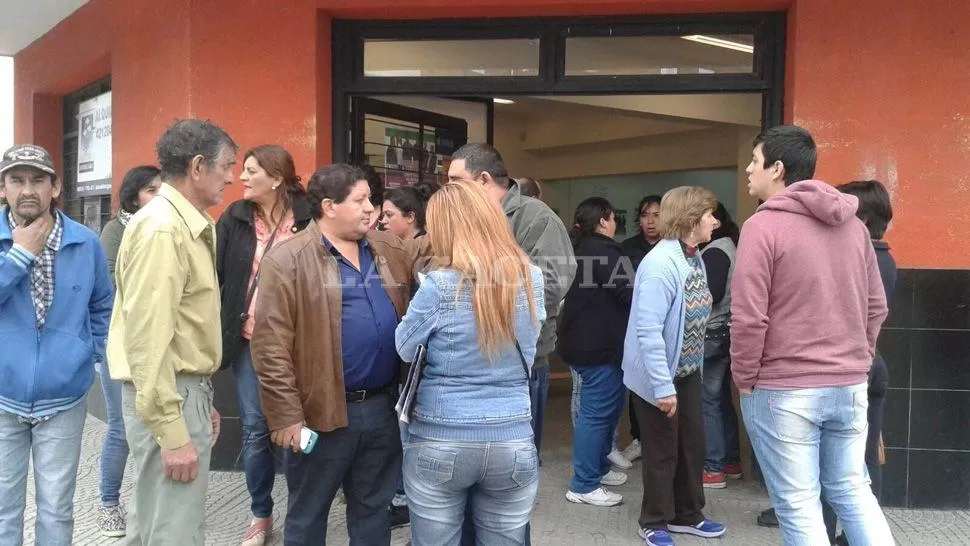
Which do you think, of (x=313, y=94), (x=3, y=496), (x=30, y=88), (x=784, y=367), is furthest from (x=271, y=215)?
(x=30, y=88)

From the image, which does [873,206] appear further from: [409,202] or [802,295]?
[409,202]

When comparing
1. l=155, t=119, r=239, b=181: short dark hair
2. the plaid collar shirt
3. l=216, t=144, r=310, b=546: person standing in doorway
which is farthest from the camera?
l=216, t=144, r=310, b=546: person standing in doorway

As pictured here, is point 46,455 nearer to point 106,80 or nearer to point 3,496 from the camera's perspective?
point 3,496

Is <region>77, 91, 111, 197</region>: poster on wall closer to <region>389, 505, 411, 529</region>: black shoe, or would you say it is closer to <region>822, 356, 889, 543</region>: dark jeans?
<region>389, 505, 411, 529</region>: black shoe

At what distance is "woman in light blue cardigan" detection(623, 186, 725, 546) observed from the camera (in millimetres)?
4090

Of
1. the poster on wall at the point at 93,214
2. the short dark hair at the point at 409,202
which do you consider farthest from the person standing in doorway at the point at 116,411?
the poster on wall at the point at 93,214

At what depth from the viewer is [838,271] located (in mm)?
3129

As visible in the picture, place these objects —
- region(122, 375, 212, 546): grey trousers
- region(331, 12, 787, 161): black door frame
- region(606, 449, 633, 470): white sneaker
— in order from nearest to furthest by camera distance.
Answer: region(122, 375, 212, 546): grey trousers
region(331, 12, 787, 161): black door frame
region(606, 449, 633, 470): white sneaker

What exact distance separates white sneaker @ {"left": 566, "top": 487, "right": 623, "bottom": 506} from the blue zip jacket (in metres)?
2.96

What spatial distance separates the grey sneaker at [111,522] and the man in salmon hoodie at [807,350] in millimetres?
3401

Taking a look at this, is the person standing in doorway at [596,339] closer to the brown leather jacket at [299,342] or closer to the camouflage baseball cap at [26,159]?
the brown leather jacket at [299,342]

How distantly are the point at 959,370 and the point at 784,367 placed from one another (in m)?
2.45

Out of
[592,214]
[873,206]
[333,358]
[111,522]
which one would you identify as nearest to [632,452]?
[592,214]

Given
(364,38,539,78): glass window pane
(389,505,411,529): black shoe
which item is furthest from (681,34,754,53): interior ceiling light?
(389,505,411,529): black shoe
